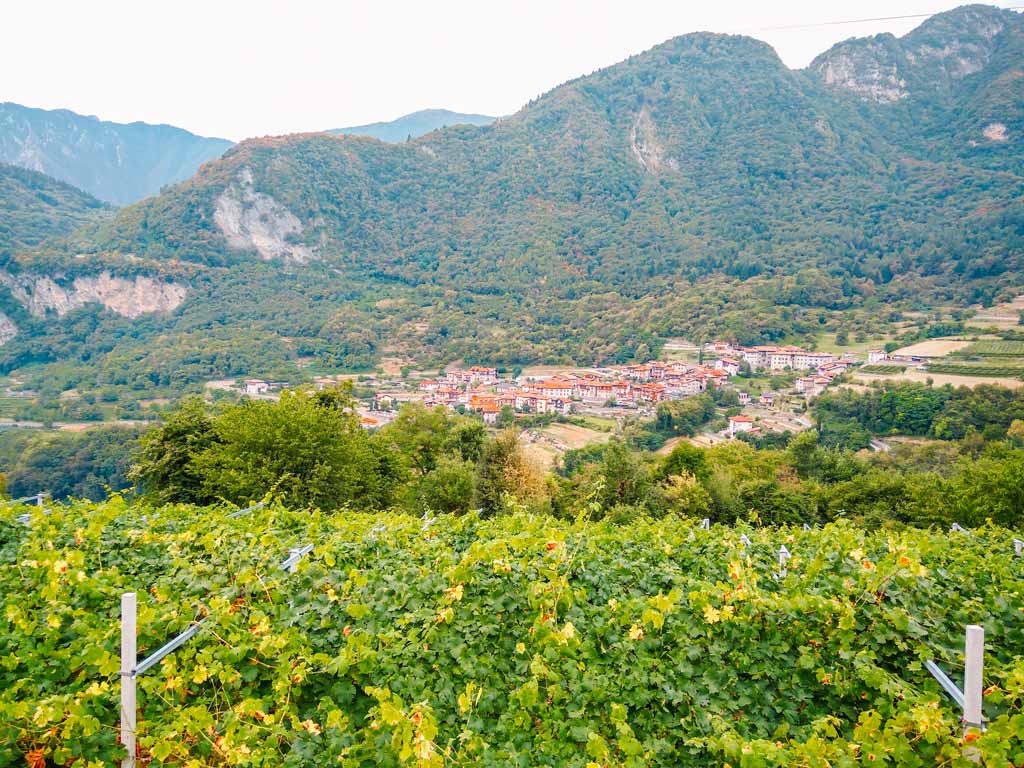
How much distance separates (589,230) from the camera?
130750mm

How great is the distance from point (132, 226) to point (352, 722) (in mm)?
133820

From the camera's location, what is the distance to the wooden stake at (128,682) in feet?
9.53

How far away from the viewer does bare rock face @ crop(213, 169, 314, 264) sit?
395 ft

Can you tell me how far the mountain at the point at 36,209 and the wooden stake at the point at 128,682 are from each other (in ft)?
396

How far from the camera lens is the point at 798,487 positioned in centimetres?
2441

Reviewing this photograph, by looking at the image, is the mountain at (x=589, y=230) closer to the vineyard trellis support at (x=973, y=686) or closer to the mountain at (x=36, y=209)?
the mountain at (x=36, y=209)

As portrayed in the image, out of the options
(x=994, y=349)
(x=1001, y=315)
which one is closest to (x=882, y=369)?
(x=994, y=349)

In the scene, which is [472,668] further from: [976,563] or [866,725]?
[976,563]

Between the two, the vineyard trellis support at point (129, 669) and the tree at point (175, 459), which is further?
the tree at point (175, 459)

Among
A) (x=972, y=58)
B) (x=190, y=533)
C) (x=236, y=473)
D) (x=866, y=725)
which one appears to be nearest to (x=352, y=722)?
(x=190, y=533)

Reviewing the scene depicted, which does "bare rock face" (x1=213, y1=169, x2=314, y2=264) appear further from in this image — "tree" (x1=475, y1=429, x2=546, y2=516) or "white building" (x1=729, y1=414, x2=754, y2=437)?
"tree" (x1=475, y1=429, x2=546, y2=516)

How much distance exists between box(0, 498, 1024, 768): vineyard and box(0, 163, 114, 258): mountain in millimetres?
120305

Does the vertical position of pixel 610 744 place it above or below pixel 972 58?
below

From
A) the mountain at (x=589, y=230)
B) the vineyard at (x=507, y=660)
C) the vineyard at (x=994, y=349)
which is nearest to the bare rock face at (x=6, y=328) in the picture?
the mountain at (x=589, y=230)
